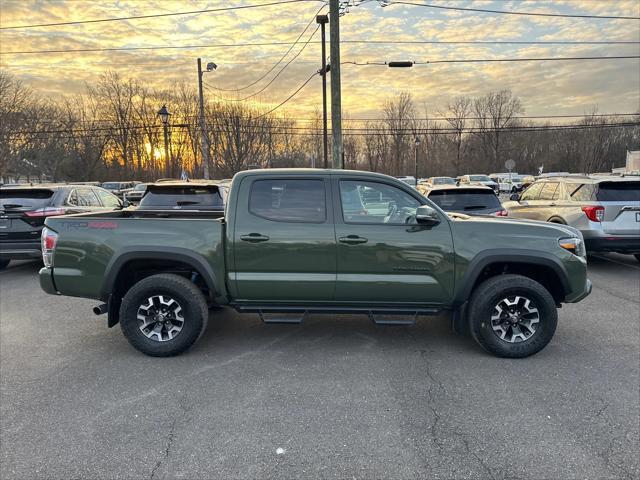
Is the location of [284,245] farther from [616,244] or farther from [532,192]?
[532,192]

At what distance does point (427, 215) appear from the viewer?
3816mm

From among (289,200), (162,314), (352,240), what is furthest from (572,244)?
(162,314)

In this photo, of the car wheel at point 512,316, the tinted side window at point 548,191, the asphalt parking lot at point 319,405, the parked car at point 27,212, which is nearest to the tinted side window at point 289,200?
the asphalt parking lot at point 319,405

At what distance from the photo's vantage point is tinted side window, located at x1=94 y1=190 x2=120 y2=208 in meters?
9.80

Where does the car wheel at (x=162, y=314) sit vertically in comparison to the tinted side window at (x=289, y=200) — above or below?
below

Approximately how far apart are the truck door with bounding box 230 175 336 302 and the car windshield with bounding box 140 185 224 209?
149 inches

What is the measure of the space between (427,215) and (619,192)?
588 centimetres

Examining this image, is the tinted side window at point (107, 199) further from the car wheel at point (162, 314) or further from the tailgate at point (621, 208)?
the tailgate at point (621, 208)

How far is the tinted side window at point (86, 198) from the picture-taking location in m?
8.73

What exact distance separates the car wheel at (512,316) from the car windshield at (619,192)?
4877mm

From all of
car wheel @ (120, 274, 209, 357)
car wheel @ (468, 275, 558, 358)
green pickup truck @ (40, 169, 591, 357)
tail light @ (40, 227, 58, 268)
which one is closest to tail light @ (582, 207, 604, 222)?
green pickup truck @ (40, 169, 591, 357)

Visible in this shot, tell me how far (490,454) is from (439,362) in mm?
1358

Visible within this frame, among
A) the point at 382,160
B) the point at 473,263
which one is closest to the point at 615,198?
the point at 473,263

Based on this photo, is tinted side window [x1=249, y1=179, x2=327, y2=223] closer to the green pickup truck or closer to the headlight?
the green pickup truck
